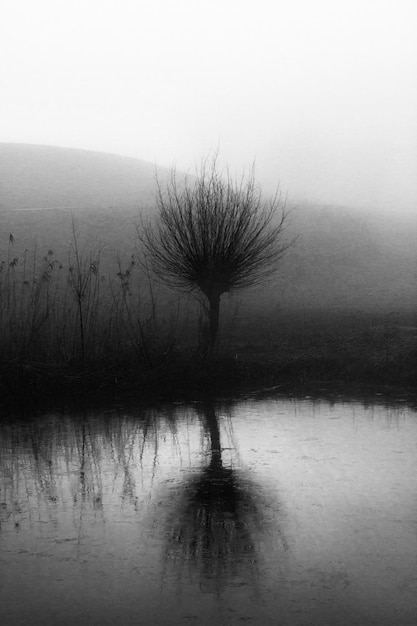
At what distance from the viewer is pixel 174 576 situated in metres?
5.62

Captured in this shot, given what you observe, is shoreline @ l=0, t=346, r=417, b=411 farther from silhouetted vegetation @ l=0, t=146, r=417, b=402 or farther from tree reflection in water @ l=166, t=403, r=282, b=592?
tree reflection in water @ l=166, t=403, r=282, b=592

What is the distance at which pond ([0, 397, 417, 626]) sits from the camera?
5145 mm

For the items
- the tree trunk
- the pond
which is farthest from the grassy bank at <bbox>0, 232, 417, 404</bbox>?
the pond

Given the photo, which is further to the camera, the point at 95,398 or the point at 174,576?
the point at 95,398

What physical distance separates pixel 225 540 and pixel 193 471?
2578mm

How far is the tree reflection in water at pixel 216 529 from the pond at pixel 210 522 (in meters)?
0.02

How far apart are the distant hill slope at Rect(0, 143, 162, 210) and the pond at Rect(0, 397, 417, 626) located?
33.0m

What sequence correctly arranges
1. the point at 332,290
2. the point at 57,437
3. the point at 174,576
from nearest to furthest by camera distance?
1. the point at 174,576
2. the point at 57,437
3. the point at 332,290

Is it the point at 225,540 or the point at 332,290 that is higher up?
the point at 332,290

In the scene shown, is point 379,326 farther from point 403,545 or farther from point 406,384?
point 403,545

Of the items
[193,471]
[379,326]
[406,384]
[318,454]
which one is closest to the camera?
[193,471]

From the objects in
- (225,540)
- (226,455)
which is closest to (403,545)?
(225,540)

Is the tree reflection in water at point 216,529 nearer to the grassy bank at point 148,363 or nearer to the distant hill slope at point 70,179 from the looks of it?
the grassy bank at point 148,363

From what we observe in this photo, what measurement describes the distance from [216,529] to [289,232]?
34668mm
